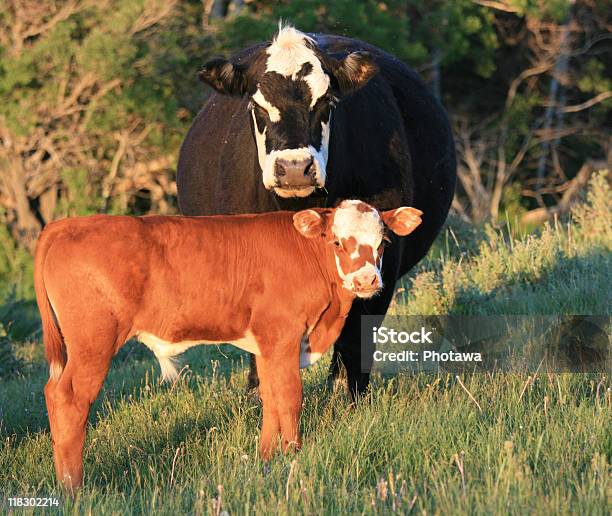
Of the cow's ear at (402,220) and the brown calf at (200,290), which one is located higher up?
the cow's ear at (402,220)

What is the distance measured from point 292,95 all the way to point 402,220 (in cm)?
103

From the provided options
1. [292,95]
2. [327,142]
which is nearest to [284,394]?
[327,142]

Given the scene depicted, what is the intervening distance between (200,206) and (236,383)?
1358 millimetres

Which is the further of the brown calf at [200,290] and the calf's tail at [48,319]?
the calf's tail at [48,319]

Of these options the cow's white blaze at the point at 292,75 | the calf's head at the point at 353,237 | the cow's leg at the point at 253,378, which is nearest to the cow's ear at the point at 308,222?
the calf's head at the point at 353,237

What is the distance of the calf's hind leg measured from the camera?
17.3ft

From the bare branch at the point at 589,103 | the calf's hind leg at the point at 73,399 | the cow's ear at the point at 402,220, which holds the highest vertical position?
the cow's ear at the point at 402,220

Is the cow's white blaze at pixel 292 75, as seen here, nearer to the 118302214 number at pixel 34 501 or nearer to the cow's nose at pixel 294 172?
the cow's nose at pixel 294 172

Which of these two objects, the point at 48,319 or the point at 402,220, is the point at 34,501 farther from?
the point at 402,220

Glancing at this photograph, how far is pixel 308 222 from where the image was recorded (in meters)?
5.54

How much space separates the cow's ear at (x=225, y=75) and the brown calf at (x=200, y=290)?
121 cm

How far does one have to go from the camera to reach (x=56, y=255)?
5277 mm

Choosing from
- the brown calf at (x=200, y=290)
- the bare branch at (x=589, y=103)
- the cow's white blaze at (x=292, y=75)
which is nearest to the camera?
the brown calf at (x=200, y=290)

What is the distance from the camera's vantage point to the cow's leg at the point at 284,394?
5.53 metres
